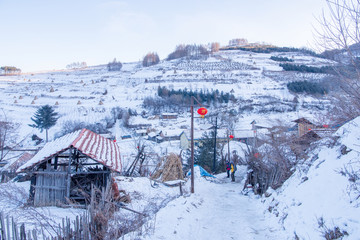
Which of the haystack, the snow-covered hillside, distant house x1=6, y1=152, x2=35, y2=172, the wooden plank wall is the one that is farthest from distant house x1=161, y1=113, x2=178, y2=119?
the wooden plank wall

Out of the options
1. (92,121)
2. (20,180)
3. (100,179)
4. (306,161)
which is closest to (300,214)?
(306,161)

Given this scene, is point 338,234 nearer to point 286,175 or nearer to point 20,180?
point 286,175

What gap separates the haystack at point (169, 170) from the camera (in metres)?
14.8

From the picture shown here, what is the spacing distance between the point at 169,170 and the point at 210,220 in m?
7.46

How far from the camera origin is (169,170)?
15.0m

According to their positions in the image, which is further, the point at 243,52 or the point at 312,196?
the point at 243,52

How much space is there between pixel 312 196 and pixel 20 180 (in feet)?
49.1

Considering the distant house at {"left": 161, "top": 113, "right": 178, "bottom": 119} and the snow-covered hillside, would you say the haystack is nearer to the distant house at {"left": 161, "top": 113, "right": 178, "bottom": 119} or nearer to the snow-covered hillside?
the snow-covered hillside

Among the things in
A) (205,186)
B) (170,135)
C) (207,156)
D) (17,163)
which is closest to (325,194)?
(205,186)

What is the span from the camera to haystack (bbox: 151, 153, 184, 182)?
48.4 ft

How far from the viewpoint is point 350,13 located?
4.65 metres

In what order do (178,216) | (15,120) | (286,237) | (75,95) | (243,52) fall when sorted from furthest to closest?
(243,52) < (75,95) < (15,120) < (178,216) < (286,237)

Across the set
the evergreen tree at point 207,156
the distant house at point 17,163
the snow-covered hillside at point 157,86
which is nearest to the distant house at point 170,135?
the snow-covered hillside at point 157,86

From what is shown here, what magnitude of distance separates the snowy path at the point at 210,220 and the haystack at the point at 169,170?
4.51 meters
